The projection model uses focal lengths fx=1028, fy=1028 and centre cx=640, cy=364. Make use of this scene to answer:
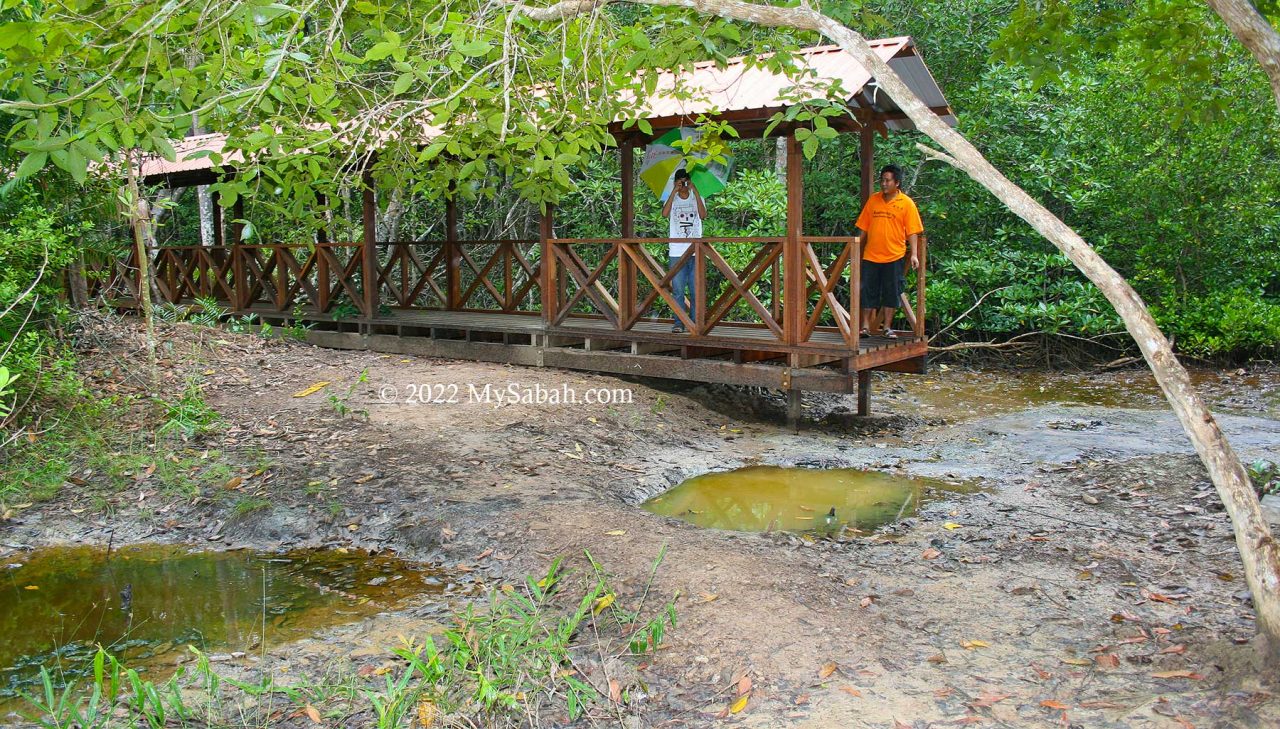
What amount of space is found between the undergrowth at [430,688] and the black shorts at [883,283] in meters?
5.61

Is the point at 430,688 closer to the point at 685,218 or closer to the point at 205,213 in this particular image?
the point at 685,218

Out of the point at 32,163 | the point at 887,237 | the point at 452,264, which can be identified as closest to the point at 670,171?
the point at 887,237

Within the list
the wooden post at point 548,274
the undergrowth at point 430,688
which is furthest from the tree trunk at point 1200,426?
the wooden post at point 548,274

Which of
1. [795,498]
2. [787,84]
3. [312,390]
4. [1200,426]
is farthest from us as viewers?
[312,390]

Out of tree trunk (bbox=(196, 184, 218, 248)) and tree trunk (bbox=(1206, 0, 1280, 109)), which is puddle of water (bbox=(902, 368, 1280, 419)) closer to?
tree trunk (bbox=(1206, 0, 1280, 109))

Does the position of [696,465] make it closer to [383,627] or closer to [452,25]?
[383,627]

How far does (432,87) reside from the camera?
5.44 m

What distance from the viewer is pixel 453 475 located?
6.82 meters

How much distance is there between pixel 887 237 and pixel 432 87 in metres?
4.98

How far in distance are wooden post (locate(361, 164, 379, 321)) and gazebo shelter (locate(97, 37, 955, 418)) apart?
0.7 inches

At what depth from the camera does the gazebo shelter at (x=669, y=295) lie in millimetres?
8562

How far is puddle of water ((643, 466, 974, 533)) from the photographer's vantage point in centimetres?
636

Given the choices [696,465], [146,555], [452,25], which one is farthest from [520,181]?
[146,555]

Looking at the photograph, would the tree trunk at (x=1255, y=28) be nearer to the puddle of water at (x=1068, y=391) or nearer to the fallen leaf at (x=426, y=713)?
the fallen leaf at (x=426, y=713)
